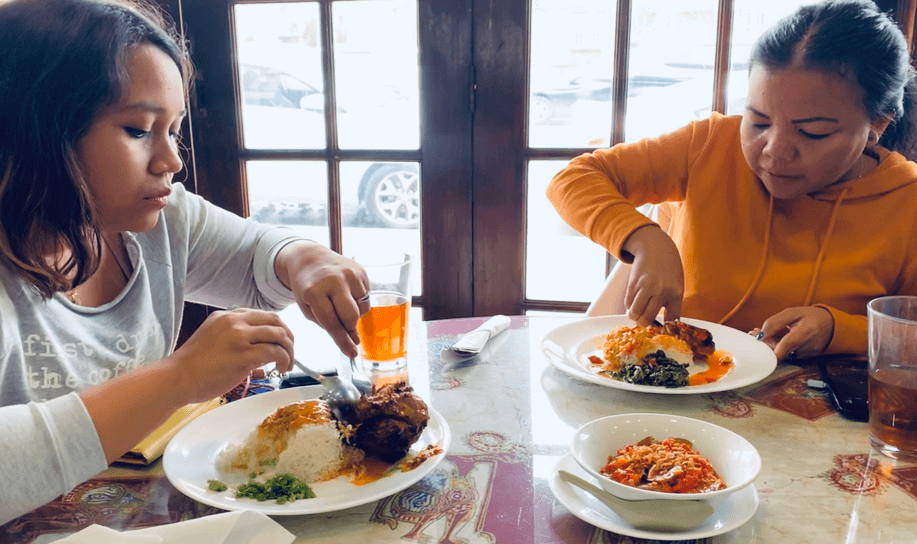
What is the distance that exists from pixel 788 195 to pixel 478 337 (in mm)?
751

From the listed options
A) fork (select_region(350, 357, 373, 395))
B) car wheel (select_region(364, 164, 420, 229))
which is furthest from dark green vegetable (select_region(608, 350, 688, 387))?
car wheel (select_region(364, 164, 420, 229))

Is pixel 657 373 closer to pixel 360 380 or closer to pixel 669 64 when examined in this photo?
pixel 360 380

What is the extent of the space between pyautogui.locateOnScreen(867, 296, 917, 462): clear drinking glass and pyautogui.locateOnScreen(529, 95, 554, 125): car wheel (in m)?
1.40

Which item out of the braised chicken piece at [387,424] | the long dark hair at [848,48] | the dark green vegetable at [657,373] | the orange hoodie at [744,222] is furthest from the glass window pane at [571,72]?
the braised chicken piece at [387,424]

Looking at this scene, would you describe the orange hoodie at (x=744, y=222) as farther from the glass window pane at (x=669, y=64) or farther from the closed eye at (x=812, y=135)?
the glass window pane at (x=669, y=64)

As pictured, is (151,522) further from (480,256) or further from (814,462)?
(480,256)

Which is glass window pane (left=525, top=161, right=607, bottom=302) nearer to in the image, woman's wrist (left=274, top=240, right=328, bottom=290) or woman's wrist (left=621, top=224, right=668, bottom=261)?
woman's wrist (left=621, top=224, right=668, bottom=261)

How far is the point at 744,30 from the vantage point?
201 cm

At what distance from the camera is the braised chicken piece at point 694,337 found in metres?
1.17

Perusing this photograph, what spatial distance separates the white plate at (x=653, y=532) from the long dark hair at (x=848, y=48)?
91 cm

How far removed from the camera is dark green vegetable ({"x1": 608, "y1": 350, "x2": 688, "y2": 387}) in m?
1.06

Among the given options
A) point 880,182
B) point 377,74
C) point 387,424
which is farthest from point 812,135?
point 377,74

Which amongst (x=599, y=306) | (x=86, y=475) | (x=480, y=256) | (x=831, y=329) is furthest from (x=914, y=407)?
(x=480, y=256)

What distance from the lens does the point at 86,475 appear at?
28.5 inches
